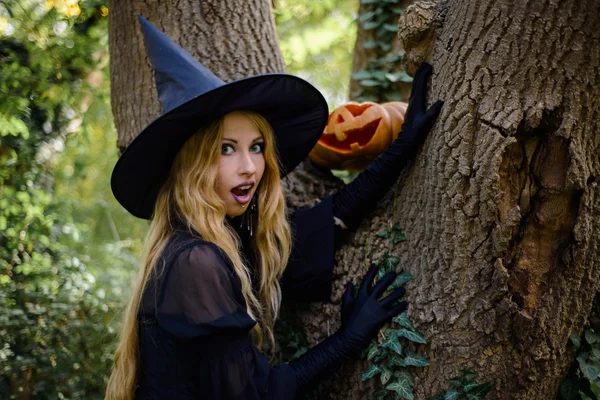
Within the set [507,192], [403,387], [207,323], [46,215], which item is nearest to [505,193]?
[507,192]

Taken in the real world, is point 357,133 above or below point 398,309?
above

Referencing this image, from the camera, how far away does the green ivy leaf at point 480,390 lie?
6.76ft

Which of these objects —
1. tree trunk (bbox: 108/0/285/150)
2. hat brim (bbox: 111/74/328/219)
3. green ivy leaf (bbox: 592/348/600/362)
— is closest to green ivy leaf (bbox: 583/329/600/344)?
green ivy leaf (bbox: 592/348/600/362)

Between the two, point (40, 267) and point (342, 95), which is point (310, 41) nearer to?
point (342, 95)

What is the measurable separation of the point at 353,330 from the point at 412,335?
9.8 inches

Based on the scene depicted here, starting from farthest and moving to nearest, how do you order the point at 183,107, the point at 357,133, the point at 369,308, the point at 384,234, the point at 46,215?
the point at 46,215 < the point at 357,133 < the point at 384,234 < the point at 369,308 < the point at 183,107

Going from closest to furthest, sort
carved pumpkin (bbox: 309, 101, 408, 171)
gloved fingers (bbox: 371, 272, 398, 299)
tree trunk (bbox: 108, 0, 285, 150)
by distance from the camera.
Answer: gloved fingers (bbox: 371, 272, 398, 299) < carved pumpkin (bbox: 309, 101, 408, 171) < tree trunk (bbox: 108, 0, 285, 150)

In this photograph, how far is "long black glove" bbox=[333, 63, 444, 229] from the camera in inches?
86.7

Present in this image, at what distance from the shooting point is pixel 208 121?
7.28ft

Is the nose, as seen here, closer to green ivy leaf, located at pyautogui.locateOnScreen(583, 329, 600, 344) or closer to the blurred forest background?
green ivy leaf, located at pyautogui.locateOnScreen(583, 329, 600, 344)

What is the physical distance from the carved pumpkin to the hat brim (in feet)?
0.65

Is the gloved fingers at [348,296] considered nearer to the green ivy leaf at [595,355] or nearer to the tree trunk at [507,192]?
the tree trunk at [507,192]

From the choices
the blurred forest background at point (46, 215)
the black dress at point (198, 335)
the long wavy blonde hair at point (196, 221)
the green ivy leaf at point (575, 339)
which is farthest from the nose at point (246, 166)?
the blurred forest background at point (46, 215)

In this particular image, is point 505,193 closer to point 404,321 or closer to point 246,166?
point 404,321
